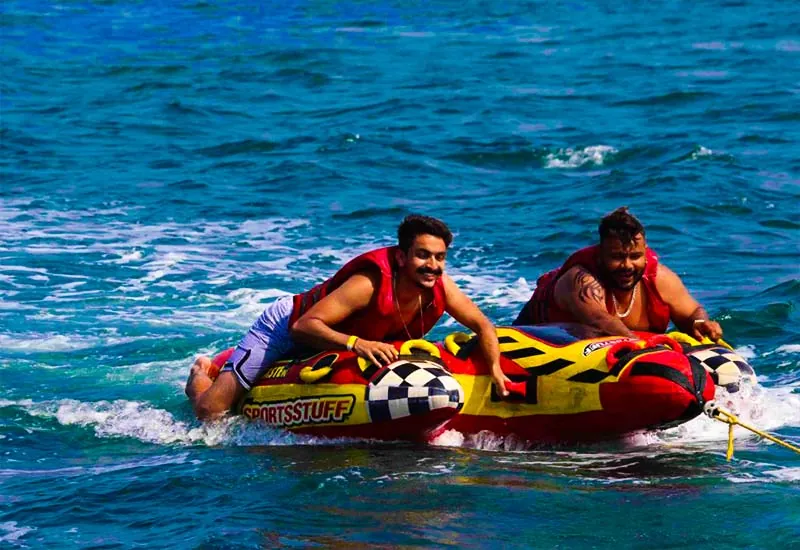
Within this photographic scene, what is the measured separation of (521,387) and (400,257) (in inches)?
40.6

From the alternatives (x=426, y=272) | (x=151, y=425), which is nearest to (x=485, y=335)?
(x=426, y=272)

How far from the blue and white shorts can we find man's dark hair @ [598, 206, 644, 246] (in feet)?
6.63

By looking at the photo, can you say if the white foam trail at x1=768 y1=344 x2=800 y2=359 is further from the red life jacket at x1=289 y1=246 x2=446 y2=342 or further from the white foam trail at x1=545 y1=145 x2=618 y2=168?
the white foam trail at x1=545 y1=145 x2=618 y2=168

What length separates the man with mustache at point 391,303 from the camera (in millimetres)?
8547

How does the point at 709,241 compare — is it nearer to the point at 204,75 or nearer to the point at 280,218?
the point at 280,218

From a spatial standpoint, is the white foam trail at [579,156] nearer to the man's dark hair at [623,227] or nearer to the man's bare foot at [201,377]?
the man's bare foot at [201,377]

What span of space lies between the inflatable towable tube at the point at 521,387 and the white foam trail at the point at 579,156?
929 cm

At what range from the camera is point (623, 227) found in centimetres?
881

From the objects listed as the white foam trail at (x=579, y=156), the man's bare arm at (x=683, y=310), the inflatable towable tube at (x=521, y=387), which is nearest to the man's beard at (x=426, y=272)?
the inflatable towable tube at (x=521, y=387)

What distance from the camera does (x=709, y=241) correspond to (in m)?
14.8

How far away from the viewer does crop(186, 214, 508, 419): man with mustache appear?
8547 mm

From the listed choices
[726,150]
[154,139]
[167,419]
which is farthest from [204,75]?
[167,419]

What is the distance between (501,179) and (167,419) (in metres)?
8.58

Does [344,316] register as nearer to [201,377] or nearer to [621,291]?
[201,377]
